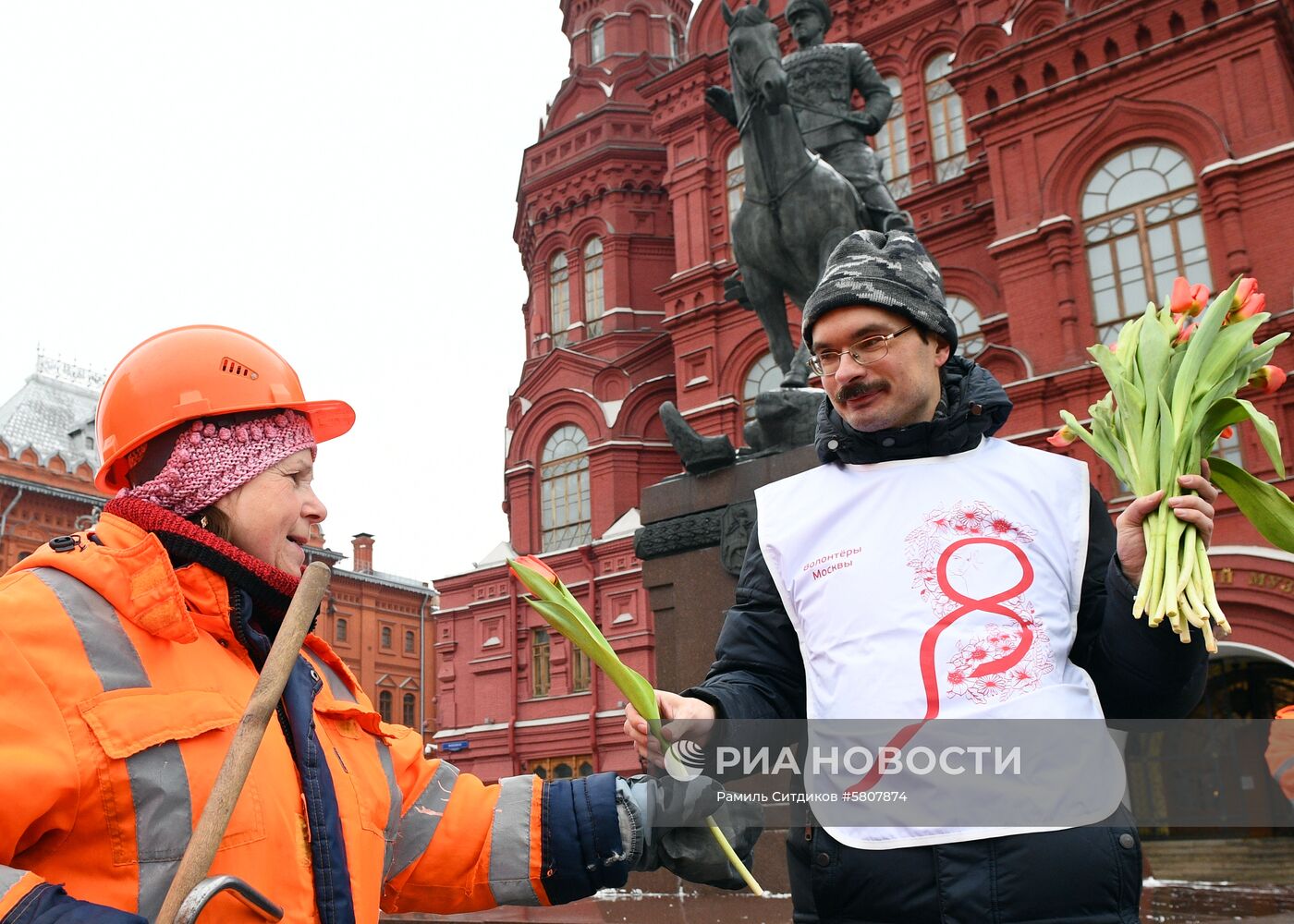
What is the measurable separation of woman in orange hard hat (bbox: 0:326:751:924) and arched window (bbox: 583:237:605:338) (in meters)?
25.3

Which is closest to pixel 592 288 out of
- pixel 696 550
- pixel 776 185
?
pixel 776 185

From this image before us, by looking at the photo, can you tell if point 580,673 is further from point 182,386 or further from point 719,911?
point 182,386

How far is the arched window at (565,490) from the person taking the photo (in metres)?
25.9

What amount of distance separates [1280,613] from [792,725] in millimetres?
14340

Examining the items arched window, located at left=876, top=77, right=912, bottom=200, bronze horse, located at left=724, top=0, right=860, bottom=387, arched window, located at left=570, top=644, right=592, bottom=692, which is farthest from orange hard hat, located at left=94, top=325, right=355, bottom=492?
arched window, located at left=570, top=644, right=592, bottom=692

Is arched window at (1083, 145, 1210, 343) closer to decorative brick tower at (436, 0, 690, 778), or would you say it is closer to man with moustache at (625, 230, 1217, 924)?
decorative brick tower at (436, 0, 690, 778)

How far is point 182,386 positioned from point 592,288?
26260mm

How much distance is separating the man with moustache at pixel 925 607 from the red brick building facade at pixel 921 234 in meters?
3.20

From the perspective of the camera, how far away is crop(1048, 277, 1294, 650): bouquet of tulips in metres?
1.73

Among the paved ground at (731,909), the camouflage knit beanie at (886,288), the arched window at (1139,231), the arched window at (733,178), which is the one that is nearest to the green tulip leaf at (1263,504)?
the camouflage knit beanie at (886,288)

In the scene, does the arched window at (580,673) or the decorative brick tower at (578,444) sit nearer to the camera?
the arched window at (580,673)

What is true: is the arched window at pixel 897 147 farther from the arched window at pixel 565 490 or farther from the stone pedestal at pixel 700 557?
the stone pedestal at pixel 700 557

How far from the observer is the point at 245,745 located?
1523 mm

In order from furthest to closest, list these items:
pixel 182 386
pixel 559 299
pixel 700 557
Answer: pixel 559 299 → pixel 700 557 → pixel 182 386
